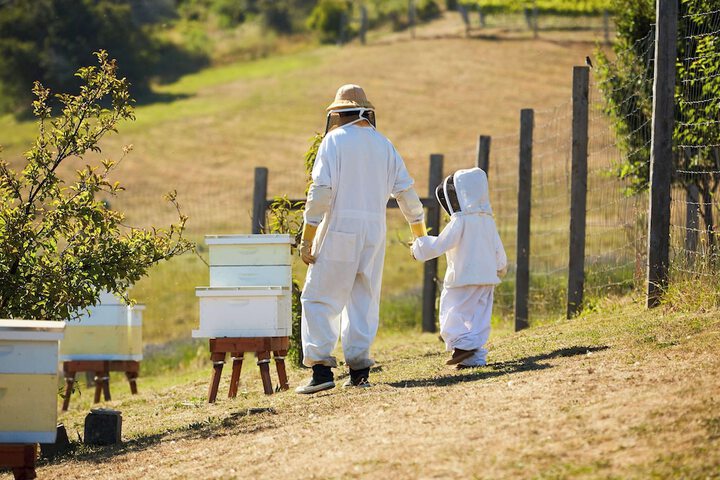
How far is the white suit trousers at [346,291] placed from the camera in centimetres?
954

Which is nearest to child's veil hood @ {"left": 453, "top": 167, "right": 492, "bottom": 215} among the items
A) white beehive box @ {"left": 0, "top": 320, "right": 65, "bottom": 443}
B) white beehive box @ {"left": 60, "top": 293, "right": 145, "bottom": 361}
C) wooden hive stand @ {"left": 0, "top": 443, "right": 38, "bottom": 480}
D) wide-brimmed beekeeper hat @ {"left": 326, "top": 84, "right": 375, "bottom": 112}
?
wide-brimmed beekeeper hat @ {"left": 326, "top": 84, "right": 375, "bottom": 112}

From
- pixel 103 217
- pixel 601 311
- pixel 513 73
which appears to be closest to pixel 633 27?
pixel 601 311

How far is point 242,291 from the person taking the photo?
10.8 meters

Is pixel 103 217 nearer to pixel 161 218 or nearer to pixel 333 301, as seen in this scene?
pixel 333 301

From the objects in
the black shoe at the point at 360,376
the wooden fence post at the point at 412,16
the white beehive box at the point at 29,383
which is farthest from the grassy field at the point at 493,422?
the wooden fence post at the point at 412,16

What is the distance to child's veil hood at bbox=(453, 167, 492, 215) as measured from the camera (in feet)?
33.2

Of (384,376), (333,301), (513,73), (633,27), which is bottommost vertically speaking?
(384,376)

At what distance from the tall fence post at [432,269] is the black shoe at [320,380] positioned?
267 inches

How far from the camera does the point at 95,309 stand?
13539 millimetres

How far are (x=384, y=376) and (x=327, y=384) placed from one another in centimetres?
97

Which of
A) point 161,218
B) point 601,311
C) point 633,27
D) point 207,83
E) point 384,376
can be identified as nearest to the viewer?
point 384,376

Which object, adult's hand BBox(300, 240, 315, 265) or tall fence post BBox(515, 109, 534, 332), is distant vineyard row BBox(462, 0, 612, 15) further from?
adult's hand BBox(300, 240, 315, 265)

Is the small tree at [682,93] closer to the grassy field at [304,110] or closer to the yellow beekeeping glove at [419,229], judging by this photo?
the yellow beekeeping glove at [419,229]

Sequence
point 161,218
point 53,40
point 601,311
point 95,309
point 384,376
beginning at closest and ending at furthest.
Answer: point 384,376, point 601,311, point 95,309, point 161,218, point 53,40
